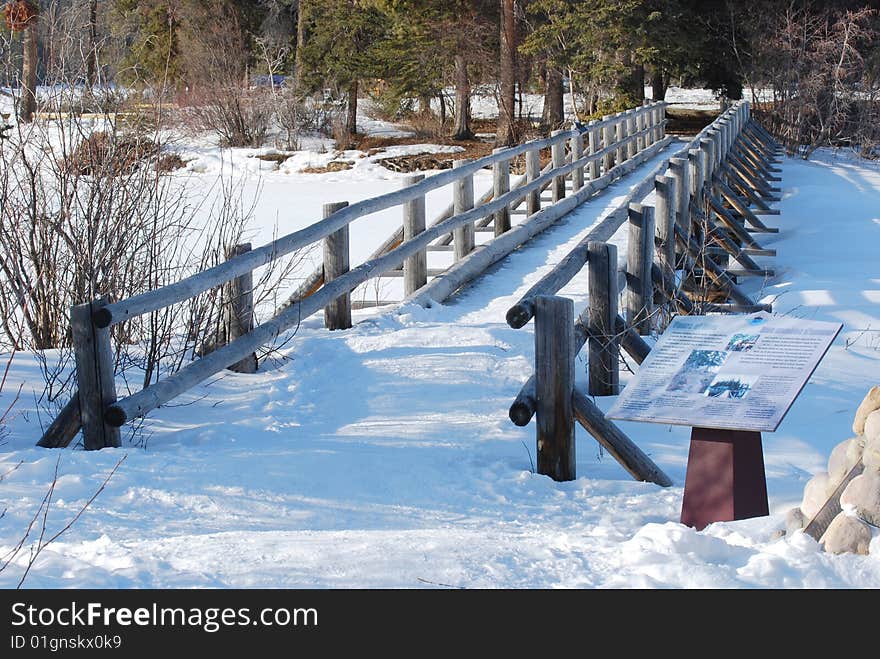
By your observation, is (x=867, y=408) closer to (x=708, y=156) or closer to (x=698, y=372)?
(x=698, y=372)

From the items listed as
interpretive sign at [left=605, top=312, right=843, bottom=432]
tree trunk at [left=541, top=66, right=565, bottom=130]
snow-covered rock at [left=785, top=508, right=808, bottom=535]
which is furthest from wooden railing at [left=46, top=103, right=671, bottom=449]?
tree trunk at [left=541, top=66, right=565, bottom=130]

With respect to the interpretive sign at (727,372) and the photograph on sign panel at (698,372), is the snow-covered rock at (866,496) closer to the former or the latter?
the interpretive sign at (727,372)

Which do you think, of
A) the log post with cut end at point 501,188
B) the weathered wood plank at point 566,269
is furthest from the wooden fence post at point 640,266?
the log post with cut end at point 501,188

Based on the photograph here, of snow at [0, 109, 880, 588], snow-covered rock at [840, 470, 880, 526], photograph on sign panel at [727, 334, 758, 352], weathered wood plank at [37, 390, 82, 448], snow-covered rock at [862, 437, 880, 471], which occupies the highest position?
photograph on sign panel at [727, 334, 758, 352]

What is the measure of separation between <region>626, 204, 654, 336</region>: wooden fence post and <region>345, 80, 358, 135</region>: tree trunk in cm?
2761

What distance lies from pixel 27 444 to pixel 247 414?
1188mm

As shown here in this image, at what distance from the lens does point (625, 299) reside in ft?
Answer: 27.5

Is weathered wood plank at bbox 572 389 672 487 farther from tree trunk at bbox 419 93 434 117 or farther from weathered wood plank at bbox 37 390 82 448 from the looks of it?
tree trunk at bbox 419 93 434 117

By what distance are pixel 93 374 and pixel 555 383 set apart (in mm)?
2089

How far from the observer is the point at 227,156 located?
31141 mm

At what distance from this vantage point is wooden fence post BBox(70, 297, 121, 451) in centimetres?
515

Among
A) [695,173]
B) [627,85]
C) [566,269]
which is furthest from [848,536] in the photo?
[627,85]

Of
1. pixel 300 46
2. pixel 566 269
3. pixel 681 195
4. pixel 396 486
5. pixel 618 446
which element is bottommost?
pixel 396 486
